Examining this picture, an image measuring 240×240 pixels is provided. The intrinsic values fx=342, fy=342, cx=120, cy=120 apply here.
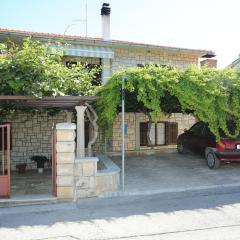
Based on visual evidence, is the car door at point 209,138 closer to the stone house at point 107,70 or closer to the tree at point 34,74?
the stone house at point 107,70

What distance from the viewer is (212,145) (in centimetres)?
1258

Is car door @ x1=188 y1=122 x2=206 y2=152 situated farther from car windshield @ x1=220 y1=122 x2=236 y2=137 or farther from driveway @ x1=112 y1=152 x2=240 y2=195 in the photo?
car windshield @ x1=220 y1=122 x2=236 y2=137

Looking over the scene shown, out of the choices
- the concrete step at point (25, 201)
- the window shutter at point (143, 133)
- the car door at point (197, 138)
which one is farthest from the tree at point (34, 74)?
the window shutter at point (143, 133)

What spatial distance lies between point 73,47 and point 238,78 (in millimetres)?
6580

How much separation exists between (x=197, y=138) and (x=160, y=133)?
353 centimetres

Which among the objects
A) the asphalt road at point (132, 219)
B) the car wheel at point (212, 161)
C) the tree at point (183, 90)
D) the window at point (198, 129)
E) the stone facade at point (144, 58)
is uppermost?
the stone facade at point (144, 58)

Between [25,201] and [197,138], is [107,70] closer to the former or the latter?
[197,138]

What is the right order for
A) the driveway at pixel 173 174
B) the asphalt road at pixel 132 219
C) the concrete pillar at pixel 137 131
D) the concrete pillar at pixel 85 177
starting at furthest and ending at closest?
the concrete pillar at pixel 137 131 → the driveway at pixel 173 174 → the concrete pillar at pixel 85 177 → the asphalt road at pixel 132 219

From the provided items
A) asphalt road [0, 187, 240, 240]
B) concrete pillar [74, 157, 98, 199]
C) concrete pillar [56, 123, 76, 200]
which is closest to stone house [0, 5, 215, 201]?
concrete pillar [56, 123, 76, 200]

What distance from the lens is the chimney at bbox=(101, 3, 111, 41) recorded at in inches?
635

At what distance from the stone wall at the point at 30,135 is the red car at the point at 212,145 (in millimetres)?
5720

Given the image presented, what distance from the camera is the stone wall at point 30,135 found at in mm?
14594

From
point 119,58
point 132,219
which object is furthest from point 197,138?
point 132,219

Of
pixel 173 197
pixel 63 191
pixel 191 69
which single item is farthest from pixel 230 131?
pixel 63 191
